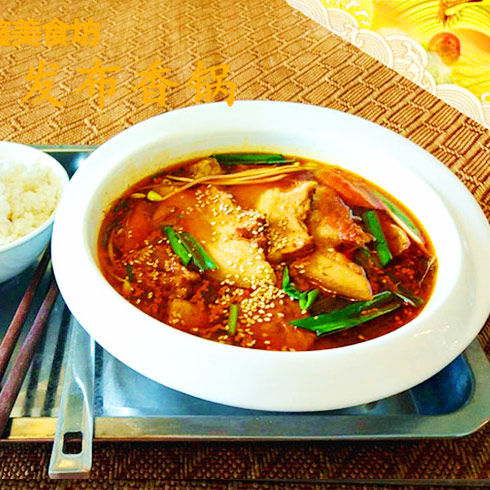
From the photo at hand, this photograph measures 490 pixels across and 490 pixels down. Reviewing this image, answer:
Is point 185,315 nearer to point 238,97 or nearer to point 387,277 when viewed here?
point 387,277

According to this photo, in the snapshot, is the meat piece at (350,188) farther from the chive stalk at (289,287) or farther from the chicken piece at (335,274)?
the chive stalk at (289,287)

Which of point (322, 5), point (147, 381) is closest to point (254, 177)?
point (147, 381)

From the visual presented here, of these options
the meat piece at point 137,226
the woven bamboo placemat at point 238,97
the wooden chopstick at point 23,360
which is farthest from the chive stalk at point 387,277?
the wooden chopstick at point 23,360

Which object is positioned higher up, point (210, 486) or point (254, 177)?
point (254, 177)

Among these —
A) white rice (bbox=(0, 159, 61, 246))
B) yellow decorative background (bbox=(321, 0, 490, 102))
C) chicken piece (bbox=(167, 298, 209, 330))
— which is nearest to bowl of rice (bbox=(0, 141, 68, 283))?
white rice (bbox=(0, 159, 61, 246))

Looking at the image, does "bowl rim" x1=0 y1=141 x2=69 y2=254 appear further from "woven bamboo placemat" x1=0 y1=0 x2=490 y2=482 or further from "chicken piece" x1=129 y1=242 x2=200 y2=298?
"woven bamboo placemat" x1=0 y1=0 x2=490 y2=482

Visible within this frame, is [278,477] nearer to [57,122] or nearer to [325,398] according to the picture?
[325,398]

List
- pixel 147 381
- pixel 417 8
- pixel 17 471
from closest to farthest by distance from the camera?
pixel 17 471 → pixel 147 381 → pixel 417 8
